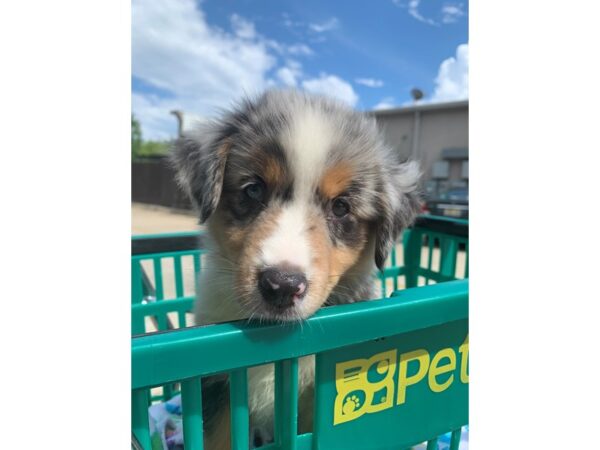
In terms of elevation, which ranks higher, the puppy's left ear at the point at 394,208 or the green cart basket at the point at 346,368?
the puppy's left ear at the point at 394,208

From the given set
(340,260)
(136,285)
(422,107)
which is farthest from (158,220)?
(422,107)

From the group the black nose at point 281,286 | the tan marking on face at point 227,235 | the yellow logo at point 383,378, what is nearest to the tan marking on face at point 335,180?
the tan marking on face at point 227,235

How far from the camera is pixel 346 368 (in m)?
1.24

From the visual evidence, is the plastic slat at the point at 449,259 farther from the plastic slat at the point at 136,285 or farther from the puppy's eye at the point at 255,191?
the plastic slat at the point at 136,285

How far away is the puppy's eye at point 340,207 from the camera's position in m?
1.80

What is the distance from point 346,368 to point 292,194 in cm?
71

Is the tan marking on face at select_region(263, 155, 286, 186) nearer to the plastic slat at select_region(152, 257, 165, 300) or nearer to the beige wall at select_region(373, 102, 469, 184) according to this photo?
the plastic slat at select_region(152, 257, 165, 300)

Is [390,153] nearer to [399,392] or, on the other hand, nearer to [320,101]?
[320,101]

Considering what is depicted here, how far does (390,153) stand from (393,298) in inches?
44.5

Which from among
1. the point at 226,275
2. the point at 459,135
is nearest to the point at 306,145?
the point at 226,275

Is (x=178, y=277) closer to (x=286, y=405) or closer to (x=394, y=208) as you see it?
(x=394, y=208)

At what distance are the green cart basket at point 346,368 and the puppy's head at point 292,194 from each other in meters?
0.21

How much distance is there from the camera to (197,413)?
1079mm

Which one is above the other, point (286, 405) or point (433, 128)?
point (433, 128)
